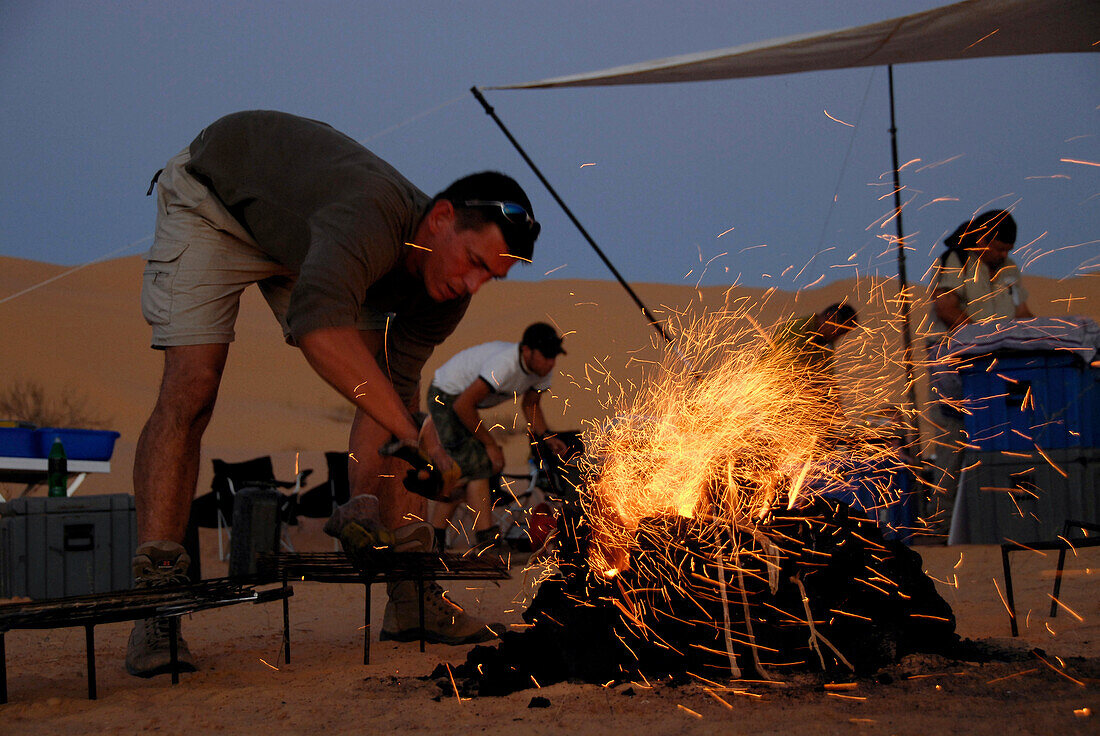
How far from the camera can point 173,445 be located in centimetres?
294

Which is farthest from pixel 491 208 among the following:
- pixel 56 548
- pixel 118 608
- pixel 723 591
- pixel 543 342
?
pixel 56 548

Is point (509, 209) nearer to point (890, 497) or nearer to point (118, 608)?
point (118, 608)

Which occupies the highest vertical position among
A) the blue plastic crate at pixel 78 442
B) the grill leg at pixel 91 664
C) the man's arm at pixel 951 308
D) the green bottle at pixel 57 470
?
the man's arm at pixel 951 308

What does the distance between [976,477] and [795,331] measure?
1.51 metres

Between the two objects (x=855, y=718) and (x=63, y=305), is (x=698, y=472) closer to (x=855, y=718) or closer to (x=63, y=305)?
(x=855, y=718)

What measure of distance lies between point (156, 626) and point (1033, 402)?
490 centimetres

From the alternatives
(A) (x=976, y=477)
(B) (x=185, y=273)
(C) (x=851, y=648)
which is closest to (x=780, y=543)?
(C) (x=851, y=648)

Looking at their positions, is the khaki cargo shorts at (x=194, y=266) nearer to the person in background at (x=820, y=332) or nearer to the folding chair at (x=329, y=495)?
the person in background at (x=820, y=332)

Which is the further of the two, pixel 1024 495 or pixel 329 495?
pixel 329 495

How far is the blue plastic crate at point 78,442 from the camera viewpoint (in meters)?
5.62

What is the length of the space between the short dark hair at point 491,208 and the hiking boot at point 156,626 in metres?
1.44

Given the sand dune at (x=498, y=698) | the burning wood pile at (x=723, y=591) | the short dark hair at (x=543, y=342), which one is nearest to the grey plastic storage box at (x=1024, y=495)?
the sand dune at (x=498, y=698)

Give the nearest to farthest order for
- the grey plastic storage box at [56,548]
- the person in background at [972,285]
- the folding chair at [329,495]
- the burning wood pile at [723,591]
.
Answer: the burning wood pile at [723,591] < the grey plastic storage box at [56,548] < the person in background at [972,285] < the folding chair at [329,495]

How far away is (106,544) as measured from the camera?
16.6 feet
